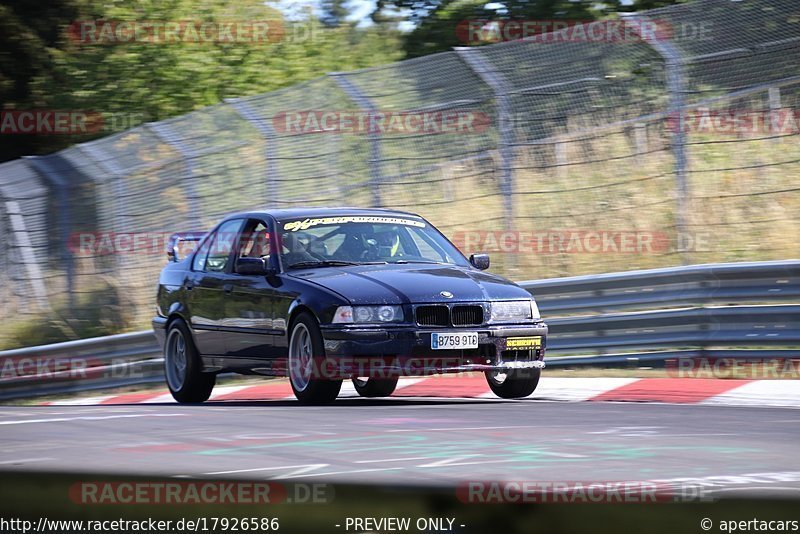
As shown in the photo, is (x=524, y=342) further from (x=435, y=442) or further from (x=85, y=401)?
(x=85, y=401)

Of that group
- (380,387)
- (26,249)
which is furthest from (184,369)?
(26,249)

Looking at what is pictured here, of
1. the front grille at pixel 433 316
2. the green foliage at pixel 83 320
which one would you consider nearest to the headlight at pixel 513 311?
the front grille at pixel 433 316

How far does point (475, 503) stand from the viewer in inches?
99.3

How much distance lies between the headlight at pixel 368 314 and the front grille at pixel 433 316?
132 mm

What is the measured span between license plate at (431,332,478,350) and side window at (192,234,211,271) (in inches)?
111

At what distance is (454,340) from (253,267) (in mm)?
1666

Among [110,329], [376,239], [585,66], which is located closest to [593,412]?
[376,239]

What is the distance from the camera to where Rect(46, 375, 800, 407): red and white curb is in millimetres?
9578

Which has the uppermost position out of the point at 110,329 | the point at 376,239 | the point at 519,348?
the point at 376,239

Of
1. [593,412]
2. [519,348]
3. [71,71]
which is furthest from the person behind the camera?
[71,71]

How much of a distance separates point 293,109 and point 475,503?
12613 mm

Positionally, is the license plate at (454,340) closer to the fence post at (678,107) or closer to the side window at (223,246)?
the side window at (223,246)

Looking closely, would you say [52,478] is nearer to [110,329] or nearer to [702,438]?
[702,438]

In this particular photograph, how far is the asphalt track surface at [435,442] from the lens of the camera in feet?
17.4
